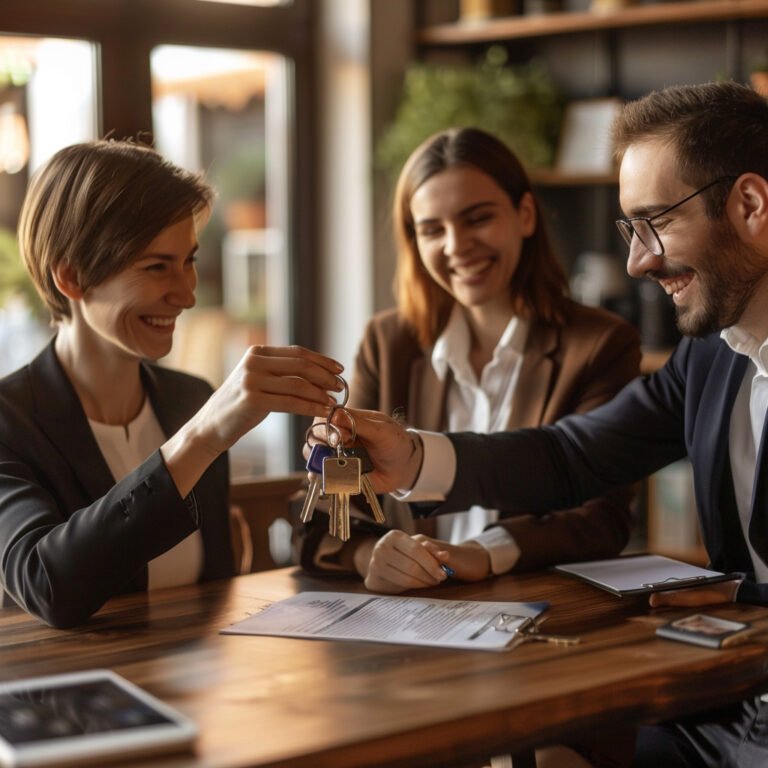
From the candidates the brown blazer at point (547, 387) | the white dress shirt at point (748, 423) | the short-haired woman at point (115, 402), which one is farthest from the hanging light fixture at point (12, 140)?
the white dress shirt at point (748, 423)

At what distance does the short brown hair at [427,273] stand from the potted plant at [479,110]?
1.60 m

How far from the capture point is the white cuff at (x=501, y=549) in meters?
2.09

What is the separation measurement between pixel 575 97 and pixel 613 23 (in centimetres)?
47

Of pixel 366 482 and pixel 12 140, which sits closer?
pixel 366 482

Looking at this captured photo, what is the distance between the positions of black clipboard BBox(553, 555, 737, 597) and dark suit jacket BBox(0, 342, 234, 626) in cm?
66

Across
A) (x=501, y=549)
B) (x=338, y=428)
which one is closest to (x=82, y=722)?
(x=338, y=428)

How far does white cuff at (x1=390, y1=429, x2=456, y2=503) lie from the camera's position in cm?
215

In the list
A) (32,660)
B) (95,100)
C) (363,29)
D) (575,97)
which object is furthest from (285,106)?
(32,660)

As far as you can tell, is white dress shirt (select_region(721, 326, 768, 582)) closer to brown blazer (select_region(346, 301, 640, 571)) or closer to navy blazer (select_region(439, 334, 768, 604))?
navy blazer (select_region(439, 334, 768, 604))

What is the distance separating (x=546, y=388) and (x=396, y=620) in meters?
0.92

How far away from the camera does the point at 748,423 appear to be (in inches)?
81.1

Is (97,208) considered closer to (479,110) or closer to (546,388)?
(546,388)

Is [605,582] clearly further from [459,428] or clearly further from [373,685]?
[459,428]

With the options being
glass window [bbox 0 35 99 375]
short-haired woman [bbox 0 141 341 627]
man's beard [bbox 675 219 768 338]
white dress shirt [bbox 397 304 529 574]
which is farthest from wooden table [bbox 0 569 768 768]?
glass window [bbox 0 35 99 375]
